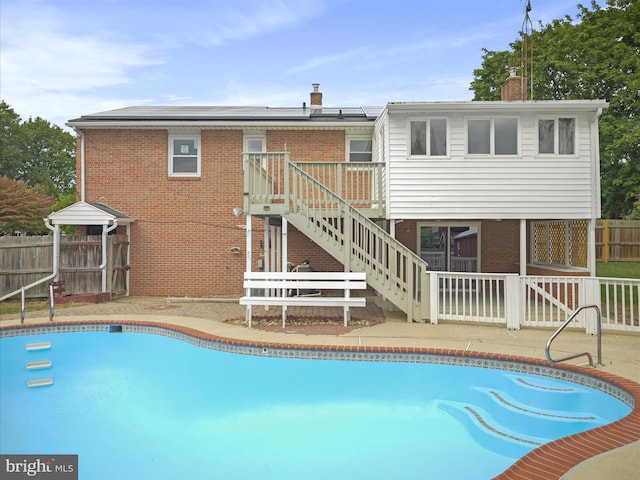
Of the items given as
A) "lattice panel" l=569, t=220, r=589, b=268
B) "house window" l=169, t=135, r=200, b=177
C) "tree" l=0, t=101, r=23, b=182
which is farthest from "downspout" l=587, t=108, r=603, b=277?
"tree" l=0, t=101, r=23, b=182

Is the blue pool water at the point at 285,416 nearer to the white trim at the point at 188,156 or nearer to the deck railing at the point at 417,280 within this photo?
the deck railing at the point at 417,280

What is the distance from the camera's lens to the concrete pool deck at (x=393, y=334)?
7.67 meters

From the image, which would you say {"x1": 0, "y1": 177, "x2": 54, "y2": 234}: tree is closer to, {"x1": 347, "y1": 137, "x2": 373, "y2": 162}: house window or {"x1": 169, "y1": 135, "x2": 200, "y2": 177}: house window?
{"x1": 169, "y1": 135, "x2": 200, "y2": 177}: house window

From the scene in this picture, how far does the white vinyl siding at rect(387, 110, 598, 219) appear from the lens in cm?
1227

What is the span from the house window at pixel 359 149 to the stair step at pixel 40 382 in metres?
10.4

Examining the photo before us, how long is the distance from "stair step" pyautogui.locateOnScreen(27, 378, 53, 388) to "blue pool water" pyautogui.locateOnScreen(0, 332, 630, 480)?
8.1 inches

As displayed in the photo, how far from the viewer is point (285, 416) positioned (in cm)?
629

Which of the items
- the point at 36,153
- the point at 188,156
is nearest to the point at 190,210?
the point at 188,156

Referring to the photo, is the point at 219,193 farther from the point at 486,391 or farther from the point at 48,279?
the point at 486,391

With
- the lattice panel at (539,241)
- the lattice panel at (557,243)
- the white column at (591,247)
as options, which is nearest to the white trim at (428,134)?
the white column at (591,247)

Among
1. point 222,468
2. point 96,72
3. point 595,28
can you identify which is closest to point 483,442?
point 222,468

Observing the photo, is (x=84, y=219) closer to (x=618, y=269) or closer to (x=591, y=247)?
(x=591, y=247)

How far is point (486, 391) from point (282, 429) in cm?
300

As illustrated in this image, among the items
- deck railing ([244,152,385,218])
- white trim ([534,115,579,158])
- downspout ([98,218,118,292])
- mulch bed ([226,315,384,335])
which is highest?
white trim ([534,115,579,158])
